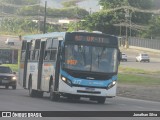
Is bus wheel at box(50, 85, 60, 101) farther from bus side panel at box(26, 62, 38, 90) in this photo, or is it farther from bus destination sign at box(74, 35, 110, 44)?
bus side panel at box(26, 62, 38, 90)

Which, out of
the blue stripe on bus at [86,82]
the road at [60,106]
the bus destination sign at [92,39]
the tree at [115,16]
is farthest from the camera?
the tree at [115,16]

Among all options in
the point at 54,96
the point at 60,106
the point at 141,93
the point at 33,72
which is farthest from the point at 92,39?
the point at 141,93

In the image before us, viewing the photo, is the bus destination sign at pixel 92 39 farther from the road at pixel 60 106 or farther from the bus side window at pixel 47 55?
the road at pixel 60 106

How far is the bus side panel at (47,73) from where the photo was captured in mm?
27178

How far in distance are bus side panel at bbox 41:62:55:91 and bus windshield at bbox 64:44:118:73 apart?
1.26m

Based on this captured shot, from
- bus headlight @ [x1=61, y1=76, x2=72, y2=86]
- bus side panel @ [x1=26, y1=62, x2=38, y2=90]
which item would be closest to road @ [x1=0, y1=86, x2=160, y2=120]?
bus headlight @ [x1=61, y1=76, x2=72, y2=86]

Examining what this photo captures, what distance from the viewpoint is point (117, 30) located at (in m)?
139

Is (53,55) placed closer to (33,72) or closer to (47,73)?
(47,73)

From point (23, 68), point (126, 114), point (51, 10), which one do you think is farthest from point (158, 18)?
point (126, 114)

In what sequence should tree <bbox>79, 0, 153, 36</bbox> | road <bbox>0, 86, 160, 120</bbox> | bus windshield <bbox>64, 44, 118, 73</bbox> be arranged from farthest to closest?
tree <bbox>79, 0, 153, 36</bbox>, bus windshield <bbox>64, 44, 118, 73</bbox>, road <bbox>0, 86, 160, 120</bbox>

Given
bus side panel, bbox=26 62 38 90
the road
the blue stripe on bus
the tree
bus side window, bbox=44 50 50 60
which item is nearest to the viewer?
the road

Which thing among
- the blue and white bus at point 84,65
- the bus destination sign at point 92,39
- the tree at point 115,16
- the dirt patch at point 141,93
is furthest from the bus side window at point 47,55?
the tree at point 115,16

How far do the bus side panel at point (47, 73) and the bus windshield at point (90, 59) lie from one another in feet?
4.14

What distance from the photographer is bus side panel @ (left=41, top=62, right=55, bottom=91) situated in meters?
27.2
